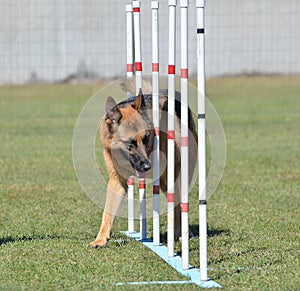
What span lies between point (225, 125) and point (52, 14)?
8939 mm

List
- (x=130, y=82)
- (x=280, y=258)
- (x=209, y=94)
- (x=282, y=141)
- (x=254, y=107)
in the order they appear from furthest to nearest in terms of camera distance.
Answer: (x=209, y=94)
(x=254, y=107)
(x=282, y=141)
(x=130, y=82)
(x=280, y=258)

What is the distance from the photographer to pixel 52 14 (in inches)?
920

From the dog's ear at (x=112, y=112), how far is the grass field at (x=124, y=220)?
3.37ft

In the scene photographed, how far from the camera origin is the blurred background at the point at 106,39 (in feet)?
76.1

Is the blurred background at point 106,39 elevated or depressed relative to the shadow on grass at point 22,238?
elevated

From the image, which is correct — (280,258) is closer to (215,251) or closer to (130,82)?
(215,251)

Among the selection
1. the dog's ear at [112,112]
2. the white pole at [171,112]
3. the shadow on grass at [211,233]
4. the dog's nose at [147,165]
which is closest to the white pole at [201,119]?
the white pole at [171,112]

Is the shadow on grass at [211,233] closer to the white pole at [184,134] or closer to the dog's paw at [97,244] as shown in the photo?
the dog's paw at [97,244]

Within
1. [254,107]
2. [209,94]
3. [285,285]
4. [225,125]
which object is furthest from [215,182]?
[209,94]

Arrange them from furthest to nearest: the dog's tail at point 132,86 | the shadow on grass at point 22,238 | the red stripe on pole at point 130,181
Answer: the dog's tail at point 132,86 → the red stripe on pole at point 130,181 → the shadow on grass at point 22,238

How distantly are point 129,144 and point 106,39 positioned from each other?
1741cm

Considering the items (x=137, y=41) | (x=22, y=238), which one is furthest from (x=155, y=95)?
(x=22, y=238)

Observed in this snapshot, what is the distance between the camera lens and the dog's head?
6.34m

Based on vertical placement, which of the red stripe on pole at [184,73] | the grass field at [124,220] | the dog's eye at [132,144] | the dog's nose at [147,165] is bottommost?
the grass field at [124,220]
